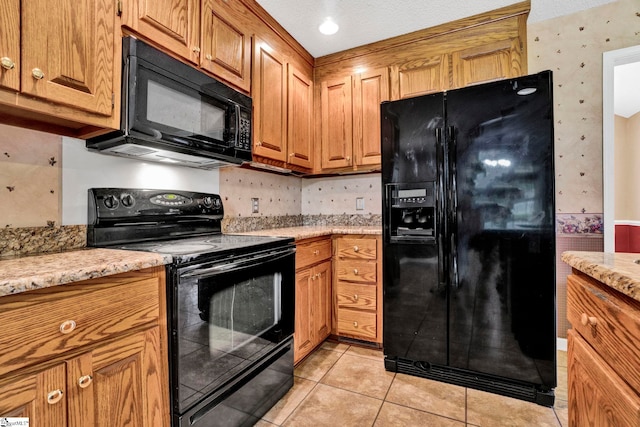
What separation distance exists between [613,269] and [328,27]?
2334 mm

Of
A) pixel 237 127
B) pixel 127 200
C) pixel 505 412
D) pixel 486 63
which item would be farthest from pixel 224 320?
pixel 486 63

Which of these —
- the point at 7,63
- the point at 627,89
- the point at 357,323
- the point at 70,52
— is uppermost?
the point at 627,89

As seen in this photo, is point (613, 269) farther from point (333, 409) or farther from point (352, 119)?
point (352, 119)

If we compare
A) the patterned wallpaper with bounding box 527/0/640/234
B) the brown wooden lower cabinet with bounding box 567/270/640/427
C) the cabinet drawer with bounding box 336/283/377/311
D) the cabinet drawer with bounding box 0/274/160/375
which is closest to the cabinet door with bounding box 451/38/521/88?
the patterned wallpaper with bounding box 527/0/640/234

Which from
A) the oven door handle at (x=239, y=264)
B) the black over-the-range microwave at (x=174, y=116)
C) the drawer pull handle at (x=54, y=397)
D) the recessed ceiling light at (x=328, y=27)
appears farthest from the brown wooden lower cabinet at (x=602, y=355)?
the recessed ceiling light at (x=328, y=27)

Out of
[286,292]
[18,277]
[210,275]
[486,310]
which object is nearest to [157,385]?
[210,275]

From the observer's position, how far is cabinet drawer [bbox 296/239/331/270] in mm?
1971

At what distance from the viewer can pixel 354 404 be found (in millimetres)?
1654

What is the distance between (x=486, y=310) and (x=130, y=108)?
6.84ft

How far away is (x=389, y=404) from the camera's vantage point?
5.42 ft

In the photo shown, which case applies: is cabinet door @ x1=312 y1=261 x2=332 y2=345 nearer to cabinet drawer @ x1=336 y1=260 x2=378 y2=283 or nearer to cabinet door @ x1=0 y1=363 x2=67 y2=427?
cabinet drawer @ x1=336 y1=260 x2=378 y2=283

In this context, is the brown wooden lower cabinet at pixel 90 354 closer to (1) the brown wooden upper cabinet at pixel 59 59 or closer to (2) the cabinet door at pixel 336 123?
(1) the brown wooden upper cabinet at pixel 59 59

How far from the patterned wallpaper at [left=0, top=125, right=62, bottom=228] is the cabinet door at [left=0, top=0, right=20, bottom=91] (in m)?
0.35

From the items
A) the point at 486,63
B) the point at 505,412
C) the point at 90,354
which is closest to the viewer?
the point at 90,354
